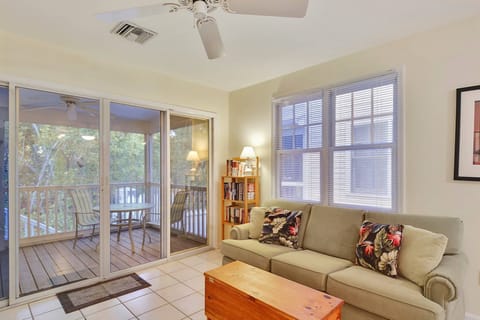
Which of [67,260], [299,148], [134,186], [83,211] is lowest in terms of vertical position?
[67,260]

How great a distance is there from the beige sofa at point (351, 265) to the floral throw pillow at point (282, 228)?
7cm

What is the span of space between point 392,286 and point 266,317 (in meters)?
0.94

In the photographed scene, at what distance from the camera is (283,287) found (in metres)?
1.92

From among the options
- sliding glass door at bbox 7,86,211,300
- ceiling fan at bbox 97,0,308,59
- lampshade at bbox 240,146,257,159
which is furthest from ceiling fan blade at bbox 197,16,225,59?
lampshade at bbox 240,146,257,159

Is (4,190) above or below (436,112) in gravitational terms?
below

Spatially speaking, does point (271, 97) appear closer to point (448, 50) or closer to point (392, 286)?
point (448, 50)

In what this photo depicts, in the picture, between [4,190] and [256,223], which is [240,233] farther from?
[4,190]

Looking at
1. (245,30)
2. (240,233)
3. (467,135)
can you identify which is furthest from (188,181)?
(467,135)

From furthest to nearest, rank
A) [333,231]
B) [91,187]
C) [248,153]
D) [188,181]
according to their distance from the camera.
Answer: [188,181] → [248,153] → [91,187] → [333,231]

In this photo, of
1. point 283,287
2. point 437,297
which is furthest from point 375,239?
point 283,287

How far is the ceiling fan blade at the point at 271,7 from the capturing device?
4.95 ft

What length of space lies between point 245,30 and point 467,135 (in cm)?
213

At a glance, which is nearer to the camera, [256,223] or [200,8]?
[200,8]

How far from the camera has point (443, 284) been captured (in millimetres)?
1721
